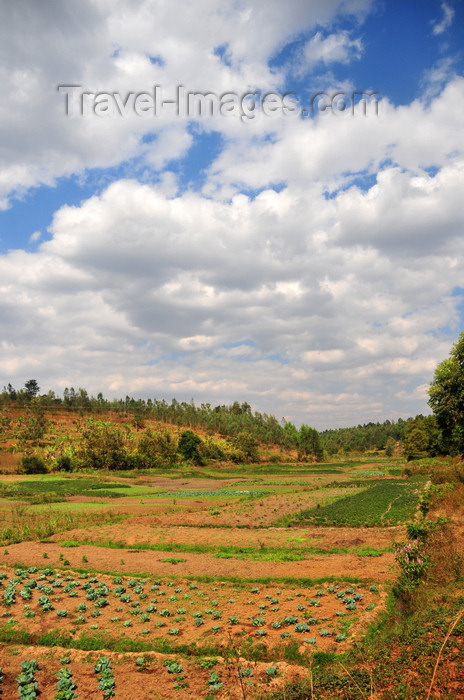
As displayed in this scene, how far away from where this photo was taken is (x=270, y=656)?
1327 cm

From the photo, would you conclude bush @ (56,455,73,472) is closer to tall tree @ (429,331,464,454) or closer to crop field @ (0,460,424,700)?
crop field @ (0,460,424,700)

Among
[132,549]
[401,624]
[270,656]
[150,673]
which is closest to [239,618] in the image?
[270,656]

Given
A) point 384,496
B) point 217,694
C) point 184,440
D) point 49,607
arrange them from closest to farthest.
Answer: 1. point 217,694
2. point 49,607
3. point 384,496
4. point 184,440

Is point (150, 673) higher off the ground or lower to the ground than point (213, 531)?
higher

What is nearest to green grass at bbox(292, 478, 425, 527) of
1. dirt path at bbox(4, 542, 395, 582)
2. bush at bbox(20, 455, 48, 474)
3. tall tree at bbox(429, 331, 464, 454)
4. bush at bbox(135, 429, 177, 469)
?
dirt path at bbox(4, 542, 395, 582)

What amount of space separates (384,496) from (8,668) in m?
42.6

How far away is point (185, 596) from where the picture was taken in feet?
63.3

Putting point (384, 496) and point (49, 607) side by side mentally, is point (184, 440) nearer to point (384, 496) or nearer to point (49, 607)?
point (384, 496)

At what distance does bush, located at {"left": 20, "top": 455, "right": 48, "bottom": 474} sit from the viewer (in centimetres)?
8525

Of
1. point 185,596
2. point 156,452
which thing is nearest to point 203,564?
point 185,596

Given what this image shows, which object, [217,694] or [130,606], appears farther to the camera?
[130,606]

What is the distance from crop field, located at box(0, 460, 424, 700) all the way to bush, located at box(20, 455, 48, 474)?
4541 cm

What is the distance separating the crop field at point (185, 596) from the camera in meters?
12.4

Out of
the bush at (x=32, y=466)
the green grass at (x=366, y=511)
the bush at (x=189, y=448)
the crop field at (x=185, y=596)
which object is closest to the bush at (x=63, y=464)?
the bush at (x=32, y=466)
